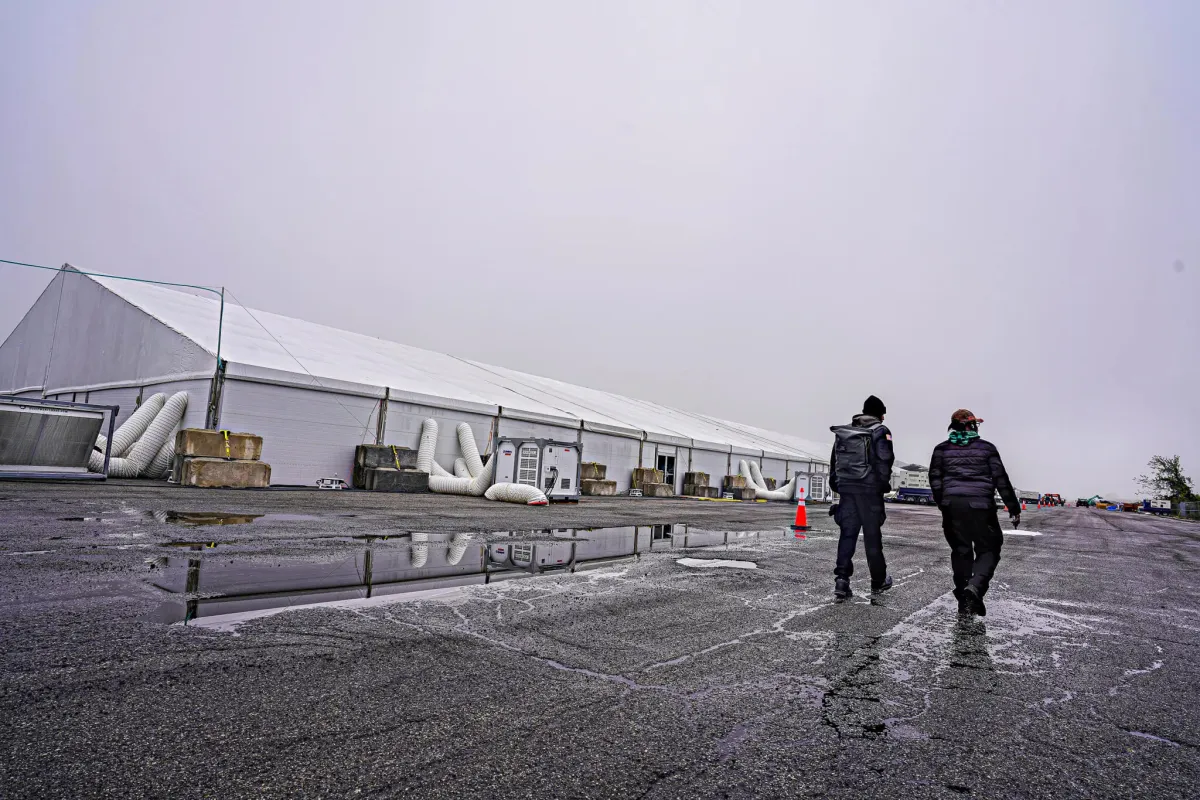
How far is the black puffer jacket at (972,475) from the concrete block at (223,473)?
1661cm

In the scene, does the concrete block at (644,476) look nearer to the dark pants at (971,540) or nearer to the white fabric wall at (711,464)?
the white fabric wall at (711,464)

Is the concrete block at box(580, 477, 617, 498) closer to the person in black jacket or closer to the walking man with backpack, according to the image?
the walking man with backpack

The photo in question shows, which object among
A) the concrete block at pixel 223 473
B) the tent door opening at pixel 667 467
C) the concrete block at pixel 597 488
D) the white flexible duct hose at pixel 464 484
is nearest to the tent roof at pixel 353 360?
the tent door opening at pixel 667 467

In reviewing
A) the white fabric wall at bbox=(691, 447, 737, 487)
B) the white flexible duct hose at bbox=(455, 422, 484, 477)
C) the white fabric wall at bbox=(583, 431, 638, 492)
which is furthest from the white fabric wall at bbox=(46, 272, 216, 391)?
the white fabric wall at bbox=(691, 447, 737, 487)

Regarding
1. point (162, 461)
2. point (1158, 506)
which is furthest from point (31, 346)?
point (1158, 506)

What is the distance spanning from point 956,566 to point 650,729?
454 centimetres

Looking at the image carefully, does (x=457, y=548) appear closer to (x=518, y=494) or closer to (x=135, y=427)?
(x=518, y=494)

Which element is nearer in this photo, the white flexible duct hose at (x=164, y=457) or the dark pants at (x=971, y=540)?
the dark pants at (x=971, y=540)

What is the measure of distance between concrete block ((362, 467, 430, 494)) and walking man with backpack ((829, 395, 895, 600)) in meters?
16.2

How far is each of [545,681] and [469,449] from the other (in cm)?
2018

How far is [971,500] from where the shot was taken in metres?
5.87

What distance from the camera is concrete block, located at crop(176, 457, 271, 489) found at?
16.0 m

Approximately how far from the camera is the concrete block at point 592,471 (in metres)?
27.0

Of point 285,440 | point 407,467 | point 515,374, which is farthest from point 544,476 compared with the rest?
point 515,374
